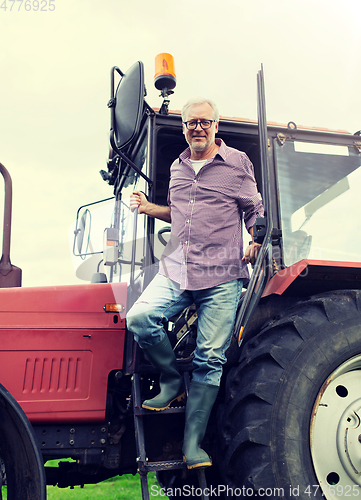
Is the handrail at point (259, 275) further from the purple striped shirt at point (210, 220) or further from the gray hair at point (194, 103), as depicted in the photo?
the gray hair at point (194, 103)

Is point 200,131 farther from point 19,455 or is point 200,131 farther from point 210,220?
point 19,455

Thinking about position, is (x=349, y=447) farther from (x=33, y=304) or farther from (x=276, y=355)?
(x=33, y=304)

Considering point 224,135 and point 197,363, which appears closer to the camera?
point 197,363

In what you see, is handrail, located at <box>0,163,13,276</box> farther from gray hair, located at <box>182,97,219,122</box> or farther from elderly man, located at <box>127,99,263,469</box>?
gray hair, located at <box>182,97,219,122</box>

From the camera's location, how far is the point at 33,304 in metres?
2.32

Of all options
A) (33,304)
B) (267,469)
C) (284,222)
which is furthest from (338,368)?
(33,304)

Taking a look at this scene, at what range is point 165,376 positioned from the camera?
80.3 inches

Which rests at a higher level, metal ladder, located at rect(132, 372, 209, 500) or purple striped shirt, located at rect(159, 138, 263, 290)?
purple striped shirt, located at rect(159, 138, 263, 290)

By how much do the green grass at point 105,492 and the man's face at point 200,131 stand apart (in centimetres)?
311

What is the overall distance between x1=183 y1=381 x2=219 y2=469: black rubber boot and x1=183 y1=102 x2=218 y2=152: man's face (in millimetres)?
1194

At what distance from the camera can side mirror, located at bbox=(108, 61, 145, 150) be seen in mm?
1996

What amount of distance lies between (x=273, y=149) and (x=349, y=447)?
1.69 meters

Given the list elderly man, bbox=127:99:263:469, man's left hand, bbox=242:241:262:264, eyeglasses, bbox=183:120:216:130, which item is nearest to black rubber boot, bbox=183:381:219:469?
elderly man, bbox=127:99:263:469

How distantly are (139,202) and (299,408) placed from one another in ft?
4.25
